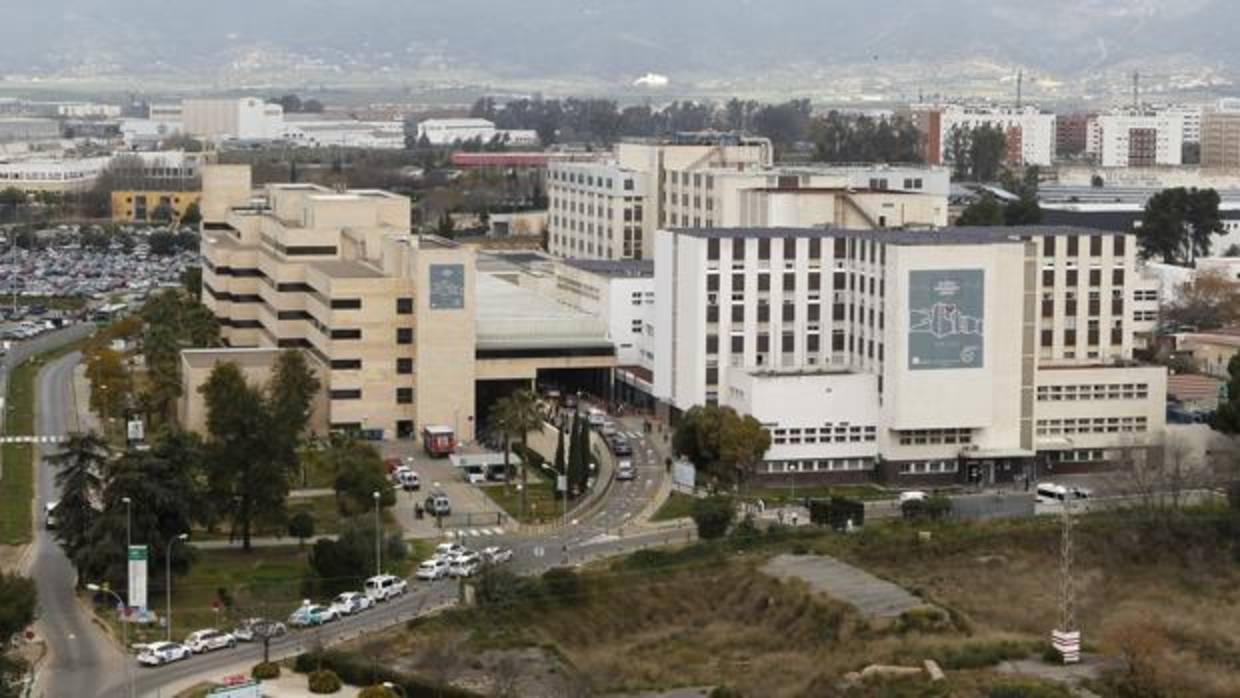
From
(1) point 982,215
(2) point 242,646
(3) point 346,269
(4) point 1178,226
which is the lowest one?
(2) point 242,646

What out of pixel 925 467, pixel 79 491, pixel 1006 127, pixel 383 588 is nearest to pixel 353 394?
pixel 925 467

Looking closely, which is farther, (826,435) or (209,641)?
(826,435)

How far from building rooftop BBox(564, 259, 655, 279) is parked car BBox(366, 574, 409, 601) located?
1186 centimetres

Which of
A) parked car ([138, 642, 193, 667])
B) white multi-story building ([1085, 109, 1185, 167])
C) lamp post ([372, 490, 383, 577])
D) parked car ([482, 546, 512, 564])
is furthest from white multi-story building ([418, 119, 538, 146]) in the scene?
parked car ([138, 642, 193, 667])

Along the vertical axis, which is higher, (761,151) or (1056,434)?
(761,151)

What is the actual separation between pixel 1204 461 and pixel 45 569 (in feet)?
43.6

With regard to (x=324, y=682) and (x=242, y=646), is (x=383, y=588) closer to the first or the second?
(x=242, y=646)

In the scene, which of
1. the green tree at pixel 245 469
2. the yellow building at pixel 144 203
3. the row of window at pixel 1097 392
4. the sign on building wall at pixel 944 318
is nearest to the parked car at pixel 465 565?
the green tree at pixel 245 469

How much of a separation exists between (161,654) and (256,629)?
958 mm

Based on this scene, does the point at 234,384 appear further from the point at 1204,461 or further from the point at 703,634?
the point at 1204,461

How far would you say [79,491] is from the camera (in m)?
22.0

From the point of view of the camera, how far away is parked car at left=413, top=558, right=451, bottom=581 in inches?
879

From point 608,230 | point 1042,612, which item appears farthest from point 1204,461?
point 608,230

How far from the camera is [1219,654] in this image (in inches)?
808
